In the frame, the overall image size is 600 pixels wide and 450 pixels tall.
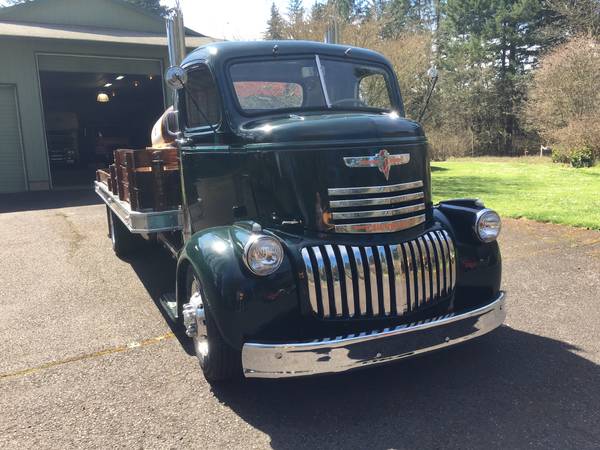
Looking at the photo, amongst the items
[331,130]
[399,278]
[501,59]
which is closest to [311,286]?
[399,278]

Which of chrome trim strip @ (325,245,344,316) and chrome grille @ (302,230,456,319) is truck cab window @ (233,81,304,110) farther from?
chrome trim strip @ (325,245,344,316)

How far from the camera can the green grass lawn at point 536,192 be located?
8.62 m

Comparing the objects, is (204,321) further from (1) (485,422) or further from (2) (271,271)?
(1) (485,422)

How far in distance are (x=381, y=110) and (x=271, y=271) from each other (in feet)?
6.94

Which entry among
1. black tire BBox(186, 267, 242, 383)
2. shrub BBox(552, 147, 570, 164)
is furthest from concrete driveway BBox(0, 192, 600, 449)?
shrub BBox(552, 147, 570, 164)

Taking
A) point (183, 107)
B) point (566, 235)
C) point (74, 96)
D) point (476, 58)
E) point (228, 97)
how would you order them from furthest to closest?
point (476, 58) → point (74, 96) → point (566, 235) → point (183, 107) → point (228, 97)

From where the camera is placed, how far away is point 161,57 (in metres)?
16.5

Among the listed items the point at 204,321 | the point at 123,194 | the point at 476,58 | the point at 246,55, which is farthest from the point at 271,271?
the point at 476,58

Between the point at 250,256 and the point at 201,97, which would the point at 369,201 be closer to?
the point at 250,256

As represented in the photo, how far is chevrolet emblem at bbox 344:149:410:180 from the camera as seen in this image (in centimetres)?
329

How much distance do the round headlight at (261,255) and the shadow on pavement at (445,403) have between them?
34.4 inches

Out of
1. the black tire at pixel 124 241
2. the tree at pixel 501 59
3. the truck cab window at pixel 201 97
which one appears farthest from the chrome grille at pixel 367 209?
the tree at pixel 501 59

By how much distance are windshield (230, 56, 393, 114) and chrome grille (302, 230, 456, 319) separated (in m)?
1.38

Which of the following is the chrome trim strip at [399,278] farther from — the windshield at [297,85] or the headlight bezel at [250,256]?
the windshield at [297,85]
